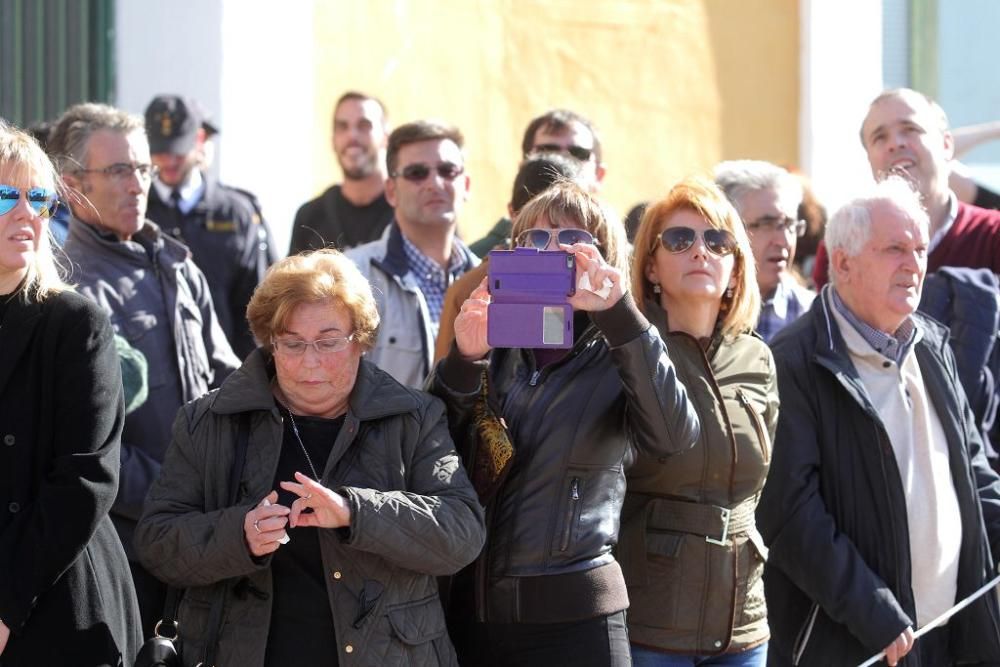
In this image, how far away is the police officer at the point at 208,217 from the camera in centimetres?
653

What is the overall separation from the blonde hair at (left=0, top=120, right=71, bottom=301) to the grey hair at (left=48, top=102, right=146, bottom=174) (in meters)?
1.05

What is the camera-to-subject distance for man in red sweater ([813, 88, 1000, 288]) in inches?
230

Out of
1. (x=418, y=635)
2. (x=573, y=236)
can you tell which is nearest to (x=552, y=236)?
(x=573, y=236)

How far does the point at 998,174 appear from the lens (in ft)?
35.9

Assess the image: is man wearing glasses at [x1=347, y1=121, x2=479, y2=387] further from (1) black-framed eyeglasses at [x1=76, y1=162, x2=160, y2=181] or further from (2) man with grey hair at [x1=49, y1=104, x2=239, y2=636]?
(1) black-framed eyeglasses at [x1=76, y1=162, x2=160, y2=181]

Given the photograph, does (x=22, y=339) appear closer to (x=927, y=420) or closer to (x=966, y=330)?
(x=927, y=420)

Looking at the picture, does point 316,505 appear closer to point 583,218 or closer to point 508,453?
point 508,453

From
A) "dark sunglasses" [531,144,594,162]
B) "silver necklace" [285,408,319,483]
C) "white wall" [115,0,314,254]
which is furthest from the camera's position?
"white wall" [115,0,314,254]

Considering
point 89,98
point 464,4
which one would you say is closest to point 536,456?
point 89,98

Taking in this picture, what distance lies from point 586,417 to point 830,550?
968 mm

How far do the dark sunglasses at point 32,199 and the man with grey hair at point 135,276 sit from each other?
32.8 inches

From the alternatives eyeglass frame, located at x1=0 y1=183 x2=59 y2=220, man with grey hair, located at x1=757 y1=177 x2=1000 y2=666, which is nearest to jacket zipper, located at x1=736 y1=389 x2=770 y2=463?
man with grey hair, located at x1=757 y1=177 x2=1000 y2=666

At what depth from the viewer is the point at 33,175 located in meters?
4.16

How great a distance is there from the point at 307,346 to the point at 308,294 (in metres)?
0.13
